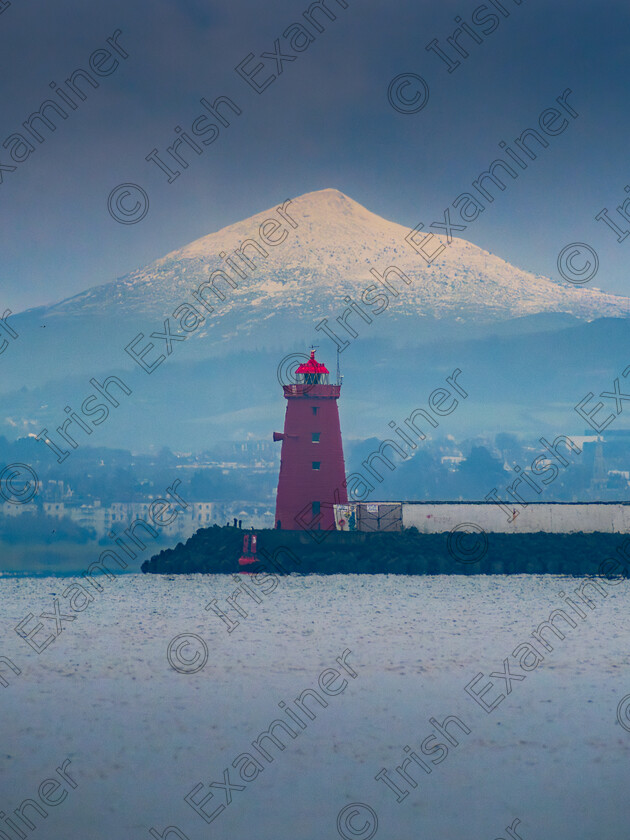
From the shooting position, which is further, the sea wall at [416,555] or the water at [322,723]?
the sea wall at [416,555]

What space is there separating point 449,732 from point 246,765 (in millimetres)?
4123

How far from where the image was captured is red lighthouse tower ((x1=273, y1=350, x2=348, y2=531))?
38.7 m

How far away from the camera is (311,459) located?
38625 mm

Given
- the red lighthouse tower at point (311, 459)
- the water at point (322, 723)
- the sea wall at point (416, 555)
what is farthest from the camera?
the red lighthouse tower at point (311, 459)

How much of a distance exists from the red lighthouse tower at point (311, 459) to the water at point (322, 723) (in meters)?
9.17

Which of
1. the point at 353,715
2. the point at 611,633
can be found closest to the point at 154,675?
the point at 353,715

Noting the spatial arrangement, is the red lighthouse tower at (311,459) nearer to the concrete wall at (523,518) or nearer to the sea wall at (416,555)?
the sea wall at (416,555)

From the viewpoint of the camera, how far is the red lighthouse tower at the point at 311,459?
38.7 metres

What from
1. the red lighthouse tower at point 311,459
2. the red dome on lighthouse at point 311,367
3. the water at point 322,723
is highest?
the red dome on lighthouse at point 311,367

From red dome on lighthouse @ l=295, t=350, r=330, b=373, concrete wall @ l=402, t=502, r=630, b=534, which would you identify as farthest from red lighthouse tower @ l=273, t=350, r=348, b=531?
concrete wall @ l=402, t=502, r=630, b=534

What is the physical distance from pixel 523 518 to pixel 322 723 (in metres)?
22.4

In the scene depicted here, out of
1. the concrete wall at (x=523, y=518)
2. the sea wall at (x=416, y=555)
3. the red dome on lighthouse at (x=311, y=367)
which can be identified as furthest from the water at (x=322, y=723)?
the red dome on lighthouse at (x=311, y=367)

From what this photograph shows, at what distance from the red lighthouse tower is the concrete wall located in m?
3.50

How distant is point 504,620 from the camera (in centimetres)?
2838
